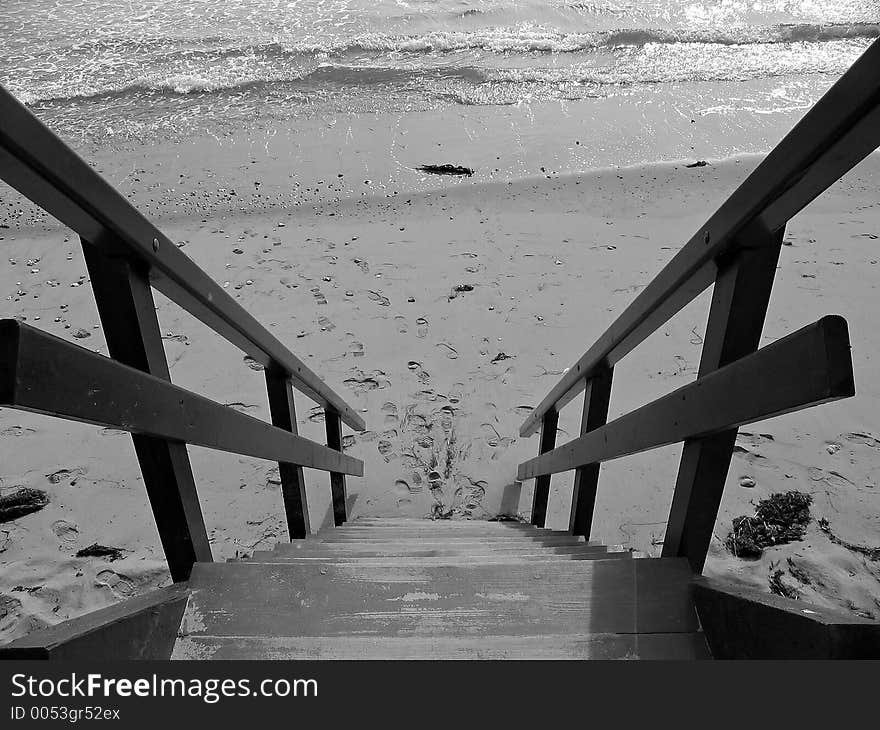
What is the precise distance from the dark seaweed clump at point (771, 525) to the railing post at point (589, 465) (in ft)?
2.78

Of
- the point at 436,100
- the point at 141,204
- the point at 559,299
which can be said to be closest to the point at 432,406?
the point at 559,299

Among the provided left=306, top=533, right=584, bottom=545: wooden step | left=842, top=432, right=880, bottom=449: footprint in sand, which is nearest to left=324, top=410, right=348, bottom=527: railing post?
left=306, top=533, right=584, bottom=545: wooden step

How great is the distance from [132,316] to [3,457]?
3371 mm

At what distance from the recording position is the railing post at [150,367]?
1.21m

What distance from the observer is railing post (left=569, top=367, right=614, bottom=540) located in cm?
239

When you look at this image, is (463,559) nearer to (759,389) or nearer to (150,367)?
(150,367)

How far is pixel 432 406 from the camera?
4.55m

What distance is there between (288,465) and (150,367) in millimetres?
1510

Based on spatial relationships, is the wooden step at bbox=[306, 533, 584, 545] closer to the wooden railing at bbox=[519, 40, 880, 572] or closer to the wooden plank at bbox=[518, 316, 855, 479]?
the wooden railing at bbox=[519, 40, 880, 572]

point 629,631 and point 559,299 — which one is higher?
point 559,299

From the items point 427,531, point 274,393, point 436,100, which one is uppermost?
point 436,100

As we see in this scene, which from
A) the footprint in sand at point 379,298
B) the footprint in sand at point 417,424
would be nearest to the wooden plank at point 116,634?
the footprint in sand at point 417,424

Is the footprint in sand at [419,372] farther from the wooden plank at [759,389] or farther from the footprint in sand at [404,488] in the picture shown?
the wooden plank at [759,389]

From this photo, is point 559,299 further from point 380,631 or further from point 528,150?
point 380,631
